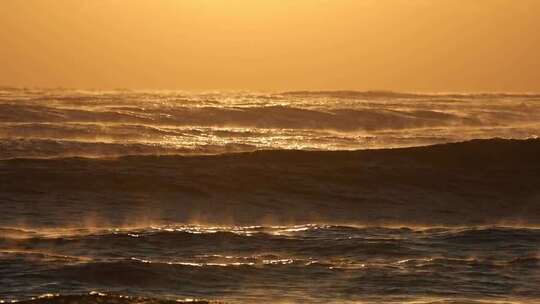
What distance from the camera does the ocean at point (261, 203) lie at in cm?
1573

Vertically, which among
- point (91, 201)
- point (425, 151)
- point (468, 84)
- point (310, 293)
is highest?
point (468, 84)

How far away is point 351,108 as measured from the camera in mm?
53500

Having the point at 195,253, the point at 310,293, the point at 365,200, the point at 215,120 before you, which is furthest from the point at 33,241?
the point at 215,120

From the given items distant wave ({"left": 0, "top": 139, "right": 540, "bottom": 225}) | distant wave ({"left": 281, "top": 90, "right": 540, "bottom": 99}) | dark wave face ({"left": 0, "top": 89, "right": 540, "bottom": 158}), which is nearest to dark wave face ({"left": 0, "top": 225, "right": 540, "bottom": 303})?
distant wave ({"left": 0, "top": 139, "right": 540, "bottom": 225})

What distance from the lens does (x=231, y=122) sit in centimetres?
4719

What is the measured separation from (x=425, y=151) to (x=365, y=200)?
6.76m

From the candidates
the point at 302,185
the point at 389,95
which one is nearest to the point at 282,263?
the point at 302,185

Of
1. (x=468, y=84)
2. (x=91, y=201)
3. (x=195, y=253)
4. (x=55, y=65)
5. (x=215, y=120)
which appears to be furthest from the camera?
(x=55, y=65)

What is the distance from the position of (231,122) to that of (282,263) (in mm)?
30222

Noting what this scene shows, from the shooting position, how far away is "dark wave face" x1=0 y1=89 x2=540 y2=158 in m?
36.9

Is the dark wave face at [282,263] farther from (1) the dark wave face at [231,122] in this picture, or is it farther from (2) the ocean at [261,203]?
(1) the dark wave face at [231,122]

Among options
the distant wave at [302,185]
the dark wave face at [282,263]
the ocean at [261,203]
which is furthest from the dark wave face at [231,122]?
the dark wave face at [282,263]

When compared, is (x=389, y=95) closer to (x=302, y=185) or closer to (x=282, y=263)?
(x=302, y=185)

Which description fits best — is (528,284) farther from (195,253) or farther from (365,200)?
(365,200)
